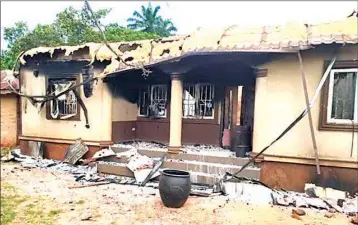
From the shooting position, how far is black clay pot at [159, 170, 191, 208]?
6066 millimetres

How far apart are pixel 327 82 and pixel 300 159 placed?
6.20 feet

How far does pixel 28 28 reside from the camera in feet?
67.2

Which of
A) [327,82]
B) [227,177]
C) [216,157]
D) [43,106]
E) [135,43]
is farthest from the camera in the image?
[43,106]

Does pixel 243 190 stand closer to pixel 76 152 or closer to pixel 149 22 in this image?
pixel 76 152

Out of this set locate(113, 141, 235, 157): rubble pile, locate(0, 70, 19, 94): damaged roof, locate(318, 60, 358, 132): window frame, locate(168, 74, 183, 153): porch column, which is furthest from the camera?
locate(0, 70, 19, 94): damaged roof

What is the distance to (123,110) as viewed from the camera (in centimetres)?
1045

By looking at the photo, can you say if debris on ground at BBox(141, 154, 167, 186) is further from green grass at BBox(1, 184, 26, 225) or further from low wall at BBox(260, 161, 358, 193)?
green grass at BBox(1, 184, 26, 225)

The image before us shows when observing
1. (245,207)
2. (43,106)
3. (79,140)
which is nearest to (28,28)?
(43,106)

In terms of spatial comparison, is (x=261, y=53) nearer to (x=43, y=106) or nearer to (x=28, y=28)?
(x=43, y=106)

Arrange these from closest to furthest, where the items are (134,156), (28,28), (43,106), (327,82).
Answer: (327,82)
(134,156)
(43,106)
(28,28)

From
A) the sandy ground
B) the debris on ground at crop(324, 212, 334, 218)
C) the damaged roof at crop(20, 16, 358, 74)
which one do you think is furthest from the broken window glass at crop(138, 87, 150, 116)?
the debris on ground at crop(324, 212, 334, 218)

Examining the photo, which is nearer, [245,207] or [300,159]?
[245,207]

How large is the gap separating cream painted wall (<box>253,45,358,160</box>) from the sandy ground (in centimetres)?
153

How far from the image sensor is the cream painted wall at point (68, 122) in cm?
970
